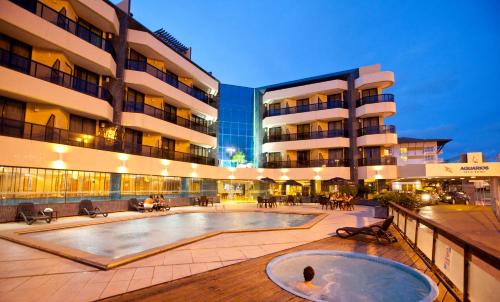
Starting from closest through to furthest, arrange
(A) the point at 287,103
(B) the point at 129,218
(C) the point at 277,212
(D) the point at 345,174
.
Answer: (B) the point at 129,218 < (C) the point at 277,212 < (D) the point at 345,174 < (A) the point at 287,103

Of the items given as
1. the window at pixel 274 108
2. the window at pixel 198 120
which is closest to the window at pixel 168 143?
the window at pixel 198 120

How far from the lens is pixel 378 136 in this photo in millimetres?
32531

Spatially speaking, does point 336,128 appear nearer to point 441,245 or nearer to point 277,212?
point 277,212

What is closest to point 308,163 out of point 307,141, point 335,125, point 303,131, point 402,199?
point 307,141

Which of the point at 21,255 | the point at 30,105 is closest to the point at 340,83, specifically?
the point at 30,105

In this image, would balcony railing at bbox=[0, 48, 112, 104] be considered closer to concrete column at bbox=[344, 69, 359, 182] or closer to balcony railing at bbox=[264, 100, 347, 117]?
balcony railing at bbox=[264, 100, 347, 117]

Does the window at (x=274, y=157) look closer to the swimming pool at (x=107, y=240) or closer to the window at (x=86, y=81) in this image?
the window at (x=86, y=81)

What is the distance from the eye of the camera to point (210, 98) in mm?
35125

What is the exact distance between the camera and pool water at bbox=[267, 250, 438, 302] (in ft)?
18.7

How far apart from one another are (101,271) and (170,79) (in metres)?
24.1

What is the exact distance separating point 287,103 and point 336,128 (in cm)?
735

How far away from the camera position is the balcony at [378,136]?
1272 inches

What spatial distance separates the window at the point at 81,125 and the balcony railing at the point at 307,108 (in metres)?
23.4

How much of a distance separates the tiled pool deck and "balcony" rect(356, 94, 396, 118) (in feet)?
89.7
